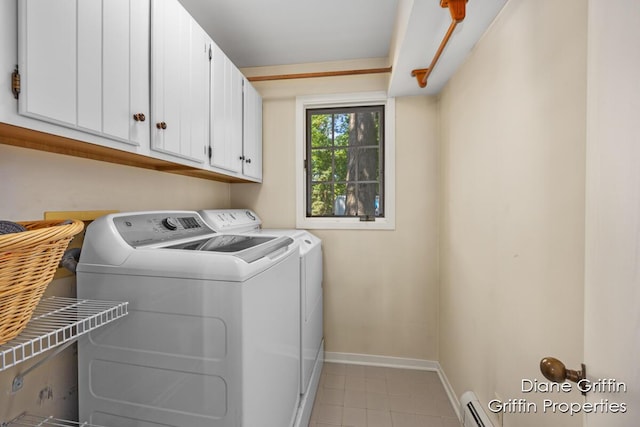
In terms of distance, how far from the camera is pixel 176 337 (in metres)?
0.93

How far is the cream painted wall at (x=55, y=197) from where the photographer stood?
92 centimetres

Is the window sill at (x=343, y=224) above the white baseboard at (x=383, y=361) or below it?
above

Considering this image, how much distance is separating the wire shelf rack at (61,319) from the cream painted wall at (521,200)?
144 centimetres

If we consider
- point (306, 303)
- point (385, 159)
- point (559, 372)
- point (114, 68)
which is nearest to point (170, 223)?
→ point (114, 68)

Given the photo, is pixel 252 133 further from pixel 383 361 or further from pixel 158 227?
pixel 383 361

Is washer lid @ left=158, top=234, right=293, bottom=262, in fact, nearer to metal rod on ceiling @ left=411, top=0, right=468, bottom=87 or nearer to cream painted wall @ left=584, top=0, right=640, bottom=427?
cream painted wall @ left=584, top=0, right=640, bottom=427

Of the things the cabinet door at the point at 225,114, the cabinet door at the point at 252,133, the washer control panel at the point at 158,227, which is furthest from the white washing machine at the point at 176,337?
the cabinet door at the point at 252,133

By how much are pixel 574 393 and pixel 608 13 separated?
3.33ft

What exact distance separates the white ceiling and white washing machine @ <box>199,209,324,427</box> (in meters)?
1.30

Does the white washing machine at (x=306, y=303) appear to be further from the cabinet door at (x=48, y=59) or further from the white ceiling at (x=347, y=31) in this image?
the white ceiling at (x=347, y=31)

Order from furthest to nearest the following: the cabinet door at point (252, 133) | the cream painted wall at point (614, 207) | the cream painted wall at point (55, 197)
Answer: the cabinet door at point (252, 133), the cream painted wall at point (55, 197), the cream painted wall at point (614, 207)

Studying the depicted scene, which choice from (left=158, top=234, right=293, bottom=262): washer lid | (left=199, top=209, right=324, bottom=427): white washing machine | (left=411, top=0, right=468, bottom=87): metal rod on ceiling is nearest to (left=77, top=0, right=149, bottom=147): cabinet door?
(left=158, top=234, right=293, bottom=262): washer lid

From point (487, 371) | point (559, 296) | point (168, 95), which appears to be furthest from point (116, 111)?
point (487, 371)

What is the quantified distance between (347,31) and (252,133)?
3.34 ft
